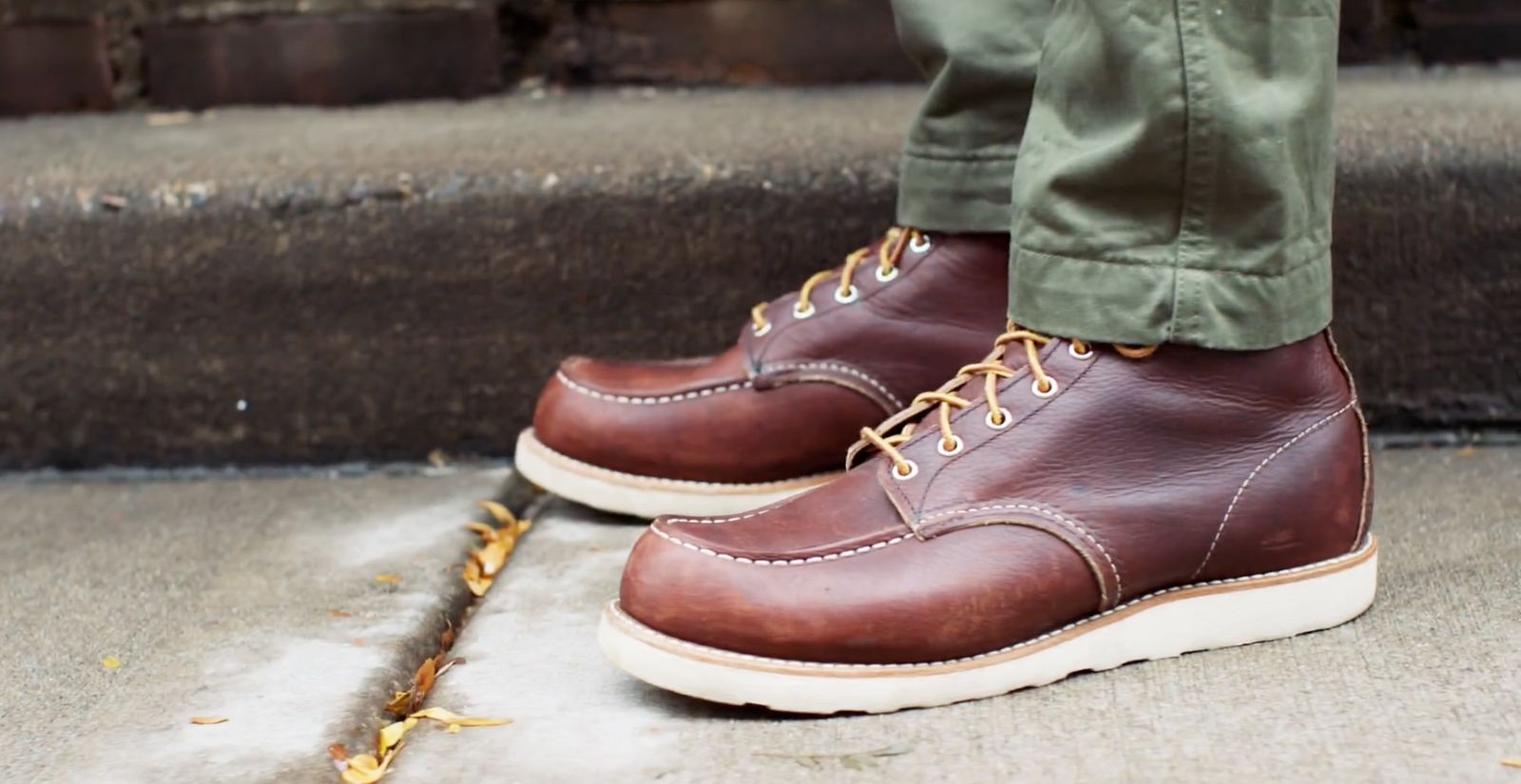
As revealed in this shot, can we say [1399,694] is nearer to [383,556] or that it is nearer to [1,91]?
[383,556]

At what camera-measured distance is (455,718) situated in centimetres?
87

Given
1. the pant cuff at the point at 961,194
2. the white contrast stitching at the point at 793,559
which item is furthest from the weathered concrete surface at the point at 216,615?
the pant cuff at the point at 961,194

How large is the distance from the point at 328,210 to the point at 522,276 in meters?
0.19

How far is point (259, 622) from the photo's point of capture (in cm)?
104

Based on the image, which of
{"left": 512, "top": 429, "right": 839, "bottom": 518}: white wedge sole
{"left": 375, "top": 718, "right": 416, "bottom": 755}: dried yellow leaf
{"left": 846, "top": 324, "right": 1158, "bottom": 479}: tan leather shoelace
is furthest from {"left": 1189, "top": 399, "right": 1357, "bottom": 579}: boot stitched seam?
{"left": 375, "top": 718, "right": 416, "bottom": 755}: dried yellow leaf

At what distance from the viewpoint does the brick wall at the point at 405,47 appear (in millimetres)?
1739

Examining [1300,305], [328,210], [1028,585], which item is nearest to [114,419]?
[328,210]

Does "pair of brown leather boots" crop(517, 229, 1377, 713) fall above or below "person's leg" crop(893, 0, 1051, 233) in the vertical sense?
below

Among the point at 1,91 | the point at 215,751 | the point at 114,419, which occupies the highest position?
the point at 1,91

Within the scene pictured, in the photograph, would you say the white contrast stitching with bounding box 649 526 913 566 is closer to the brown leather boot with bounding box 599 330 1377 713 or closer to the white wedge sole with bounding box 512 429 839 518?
the brown leather boot with bounding box 599 330 1377 713

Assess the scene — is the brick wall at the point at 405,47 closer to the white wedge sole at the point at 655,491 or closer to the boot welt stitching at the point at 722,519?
the white wedge sole at the point at 655,491

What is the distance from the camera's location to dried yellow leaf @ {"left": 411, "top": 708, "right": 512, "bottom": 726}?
866mm

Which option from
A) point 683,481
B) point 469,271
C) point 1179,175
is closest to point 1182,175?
point 1179,175

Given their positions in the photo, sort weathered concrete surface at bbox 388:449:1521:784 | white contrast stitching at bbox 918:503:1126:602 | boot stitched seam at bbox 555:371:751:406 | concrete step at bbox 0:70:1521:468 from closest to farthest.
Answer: weathered concrete surface at bbox 388:449:1521:784, white contrast stitching at bbox 918:503:1126:602, boot stitched seam at bbox 555:371:751:406, concrete step at bbox 0:70:1521:468
